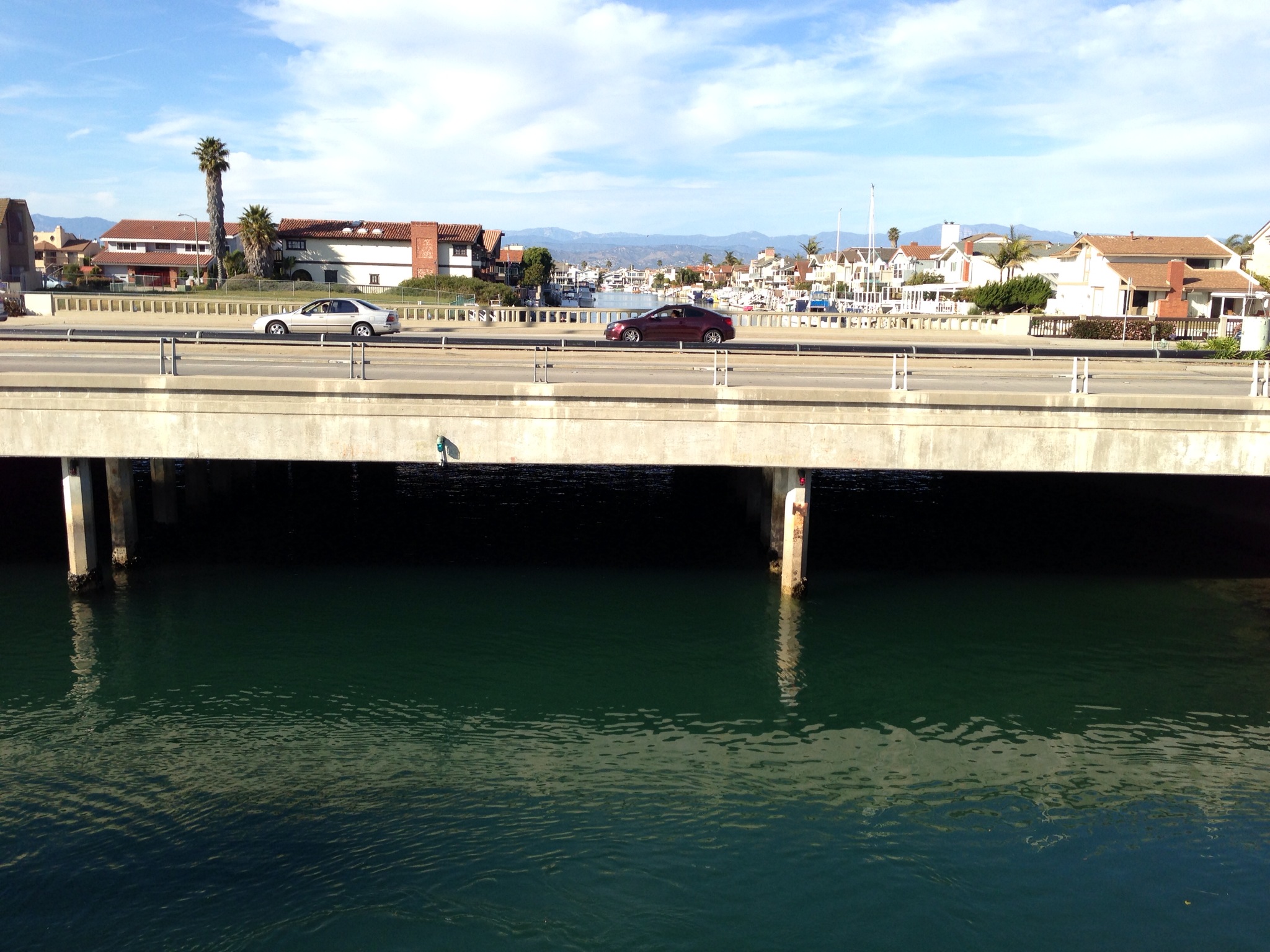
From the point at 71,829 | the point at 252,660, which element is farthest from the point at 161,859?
the point at 252,660

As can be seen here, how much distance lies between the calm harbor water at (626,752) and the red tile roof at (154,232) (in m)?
93.7

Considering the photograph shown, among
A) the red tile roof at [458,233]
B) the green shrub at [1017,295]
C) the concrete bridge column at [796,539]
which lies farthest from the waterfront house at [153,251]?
the concrete bridge column at [796,539]

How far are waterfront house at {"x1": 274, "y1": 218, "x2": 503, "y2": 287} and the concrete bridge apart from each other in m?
73.0

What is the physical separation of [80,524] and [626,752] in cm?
1360

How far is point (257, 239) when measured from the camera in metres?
82.8

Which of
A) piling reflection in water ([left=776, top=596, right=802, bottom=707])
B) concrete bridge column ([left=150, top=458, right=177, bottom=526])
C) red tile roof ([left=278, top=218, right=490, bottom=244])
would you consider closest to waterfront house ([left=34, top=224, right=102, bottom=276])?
red tile roof ([left=278, top=218, right=490, bottom=244])

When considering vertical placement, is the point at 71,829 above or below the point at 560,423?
below

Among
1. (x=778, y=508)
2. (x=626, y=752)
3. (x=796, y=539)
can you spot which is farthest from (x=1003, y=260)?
(x=626, y=752)

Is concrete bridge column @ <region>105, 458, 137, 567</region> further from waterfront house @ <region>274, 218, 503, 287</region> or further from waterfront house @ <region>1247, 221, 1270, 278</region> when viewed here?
waterfront house @ <region>1247, 221, 1270, 278</region>

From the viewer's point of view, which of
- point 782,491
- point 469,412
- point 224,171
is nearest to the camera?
point 469,412

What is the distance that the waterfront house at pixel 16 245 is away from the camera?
83875mm

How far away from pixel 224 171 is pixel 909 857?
8599 cm

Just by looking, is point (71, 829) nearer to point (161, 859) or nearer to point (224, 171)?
point (161, 859)

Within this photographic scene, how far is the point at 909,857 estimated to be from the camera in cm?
1284
